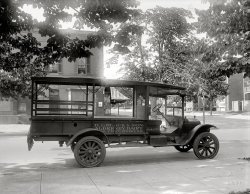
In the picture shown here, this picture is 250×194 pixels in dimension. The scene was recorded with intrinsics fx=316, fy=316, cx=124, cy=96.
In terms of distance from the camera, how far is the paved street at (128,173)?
20.2 ft

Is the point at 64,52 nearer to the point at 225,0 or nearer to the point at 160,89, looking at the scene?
the point at 160,89

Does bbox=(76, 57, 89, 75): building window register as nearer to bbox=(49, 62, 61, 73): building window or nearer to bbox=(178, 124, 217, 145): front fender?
bbox=(49, 62, 61, 73): building window

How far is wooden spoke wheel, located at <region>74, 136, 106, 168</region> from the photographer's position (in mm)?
8289

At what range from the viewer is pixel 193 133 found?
948 cm

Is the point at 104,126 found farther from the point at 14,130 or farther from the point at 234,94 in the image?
the point at 234,94

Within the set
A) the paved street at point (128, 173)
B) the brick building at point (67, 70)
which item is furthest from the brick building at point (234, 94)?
the paved street at point (128, 173)

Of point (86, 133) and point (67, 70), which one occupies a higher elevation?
point (67, 70)

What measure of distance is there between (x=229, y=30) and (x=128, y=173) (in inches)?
172

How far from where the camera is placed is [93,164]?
8398 millimetres

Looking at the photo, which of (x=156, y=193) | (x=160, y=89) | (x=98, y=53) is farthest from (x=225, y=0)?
(x=98, y=53)

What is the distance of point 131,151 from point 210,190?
5.85 metres

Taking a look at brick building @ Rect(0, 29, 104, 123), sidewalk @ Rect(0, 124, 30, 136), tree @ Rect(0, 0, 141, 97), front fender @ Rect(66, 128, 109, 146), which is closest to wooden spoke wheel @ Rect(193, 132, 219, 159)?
front fender @ Rect(66, 128, 109, 146)

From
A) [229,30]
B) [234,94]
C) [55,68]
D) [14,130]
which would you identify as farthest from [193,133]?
[234,94]

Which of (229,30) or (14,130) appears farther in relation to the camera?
(14,130)
